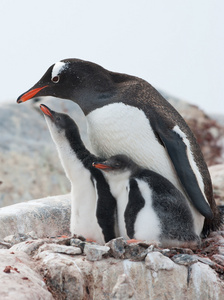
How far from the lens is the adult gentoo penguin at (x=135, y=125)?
12.0ft

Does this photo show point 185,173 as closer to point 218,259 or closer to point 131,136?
point 131,136

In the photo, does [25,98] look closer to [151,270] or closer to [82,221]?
[82,221]

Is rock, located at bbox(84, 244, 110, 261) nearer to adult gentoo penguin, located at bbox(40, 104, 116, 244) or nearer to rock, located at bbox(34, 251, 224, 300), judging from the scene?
rock, located at bbox(34, 251, 224, 300)

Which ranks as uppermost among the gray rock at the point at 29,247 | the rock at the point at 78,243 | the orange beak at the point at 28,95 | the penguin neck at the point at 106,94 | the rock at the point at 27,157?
the penguin neck at the point at 106,94

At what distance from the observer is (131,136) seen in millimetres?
3652

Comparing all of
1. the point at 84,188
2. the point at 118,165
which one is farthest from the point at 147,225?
the point at 84,188

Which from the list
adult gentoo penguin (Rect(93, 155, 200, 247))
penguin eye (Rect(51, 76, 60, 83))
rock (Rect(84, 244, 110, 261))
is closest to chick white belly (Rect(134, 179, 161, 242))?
adult gentoo penguin (Rect(93, 155, 200, 247))

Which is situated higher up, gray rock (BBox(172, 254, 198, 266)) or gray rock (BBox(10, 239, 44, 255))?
gray rock (BBox(172, 254, 198, 266))

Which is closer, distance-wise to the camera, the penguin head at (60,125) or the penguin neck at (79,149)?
the penguin neck at (79,149)

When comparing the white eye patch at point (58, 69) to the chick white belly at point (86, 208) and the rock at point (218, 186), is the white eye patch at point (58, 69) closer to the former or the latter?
the chick white belly at point (86, 208)

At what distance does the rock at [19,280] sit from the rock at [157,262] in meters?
0.65

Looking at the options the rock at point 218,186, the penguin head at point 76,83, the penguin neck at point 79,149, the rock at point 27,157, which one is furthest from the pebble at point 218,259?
the rock at point 27,157

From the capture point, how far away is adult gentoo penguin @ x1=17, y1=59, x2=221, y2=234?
3.65m

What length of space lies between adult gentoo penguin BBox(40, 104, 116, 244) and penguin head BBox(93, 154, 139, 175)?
0.50 ft
